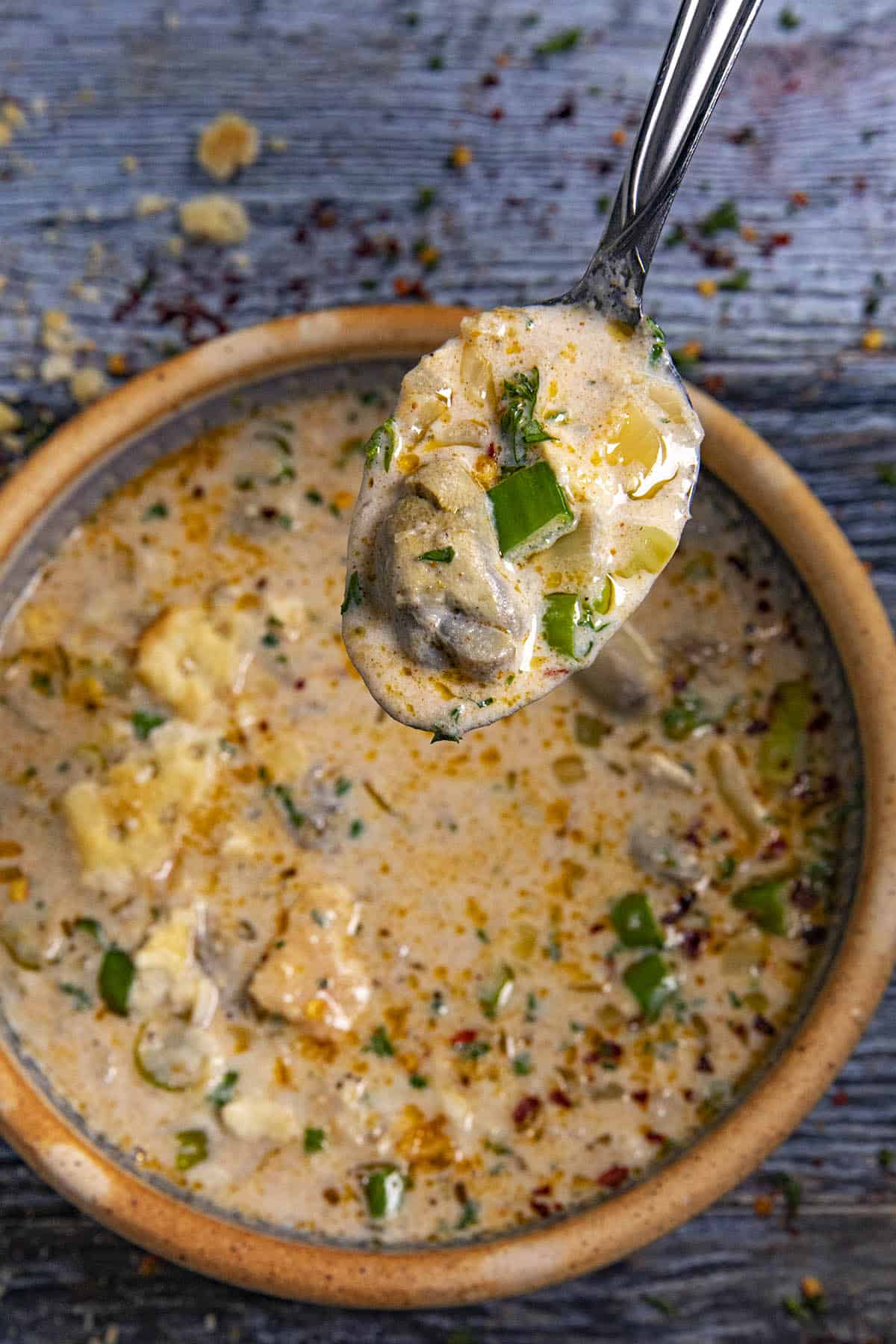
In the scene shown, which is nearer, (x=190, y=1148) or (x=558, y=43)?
(x=190, y=1148)

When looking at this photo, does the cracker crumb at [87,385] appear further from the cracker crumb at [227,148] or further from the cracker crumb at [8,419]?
the cracker crumb at [227,148]

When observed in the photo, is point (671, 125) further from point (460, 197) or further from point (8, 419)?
point (8, 419)

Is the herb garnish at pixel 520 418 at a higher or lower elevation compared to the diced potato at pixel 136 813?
higher

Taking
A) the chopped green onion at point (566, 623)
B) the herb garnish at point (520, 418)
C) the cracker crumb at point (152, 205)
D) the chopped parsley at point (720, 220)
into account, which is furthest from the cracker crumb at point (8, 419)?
the chopped parsley at point (720, 220)

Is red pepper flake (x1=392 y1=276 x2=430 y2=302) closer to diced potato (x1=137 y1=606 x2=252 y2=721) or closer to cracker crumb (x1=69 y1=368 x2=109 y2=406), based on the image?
cracker crumb (x1=69 y1=368 x2=109 y2=406)

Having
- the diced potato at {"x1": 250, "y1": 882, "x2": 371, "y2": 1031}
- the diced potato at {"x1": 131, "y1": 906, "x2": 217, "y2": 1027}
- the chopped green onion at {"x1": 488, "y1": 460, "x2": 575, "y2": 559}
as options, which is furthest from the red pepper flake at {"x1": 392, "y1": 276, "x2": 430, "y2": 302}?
the diced potato at {"x1": 131, "y1": 906, "x2": 217, "y2": 1027}

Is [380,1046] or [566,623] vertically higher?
[566,623]

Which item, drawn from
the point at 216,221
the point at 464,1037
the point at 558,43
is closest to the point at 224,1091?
the point at 464,1037
